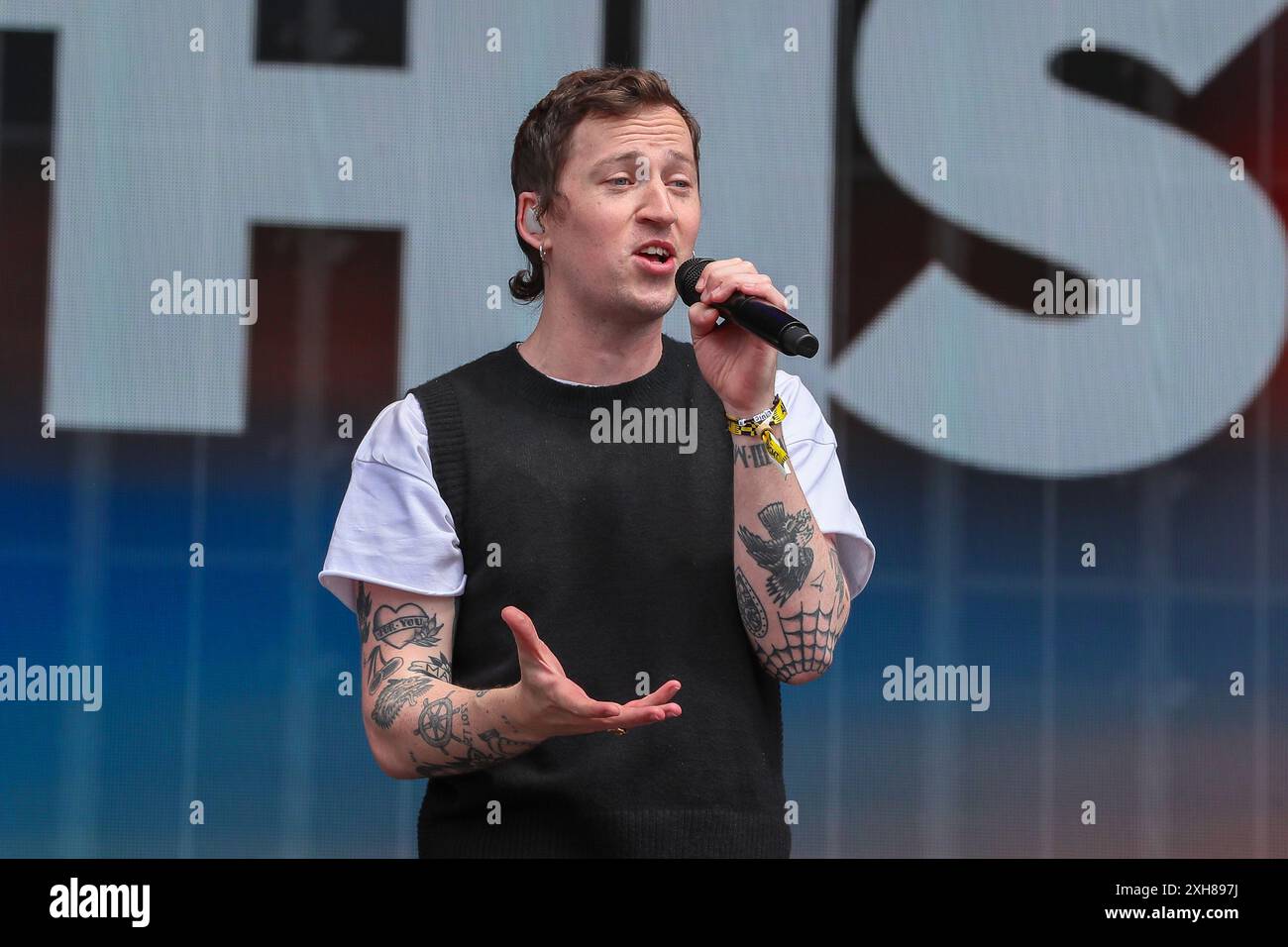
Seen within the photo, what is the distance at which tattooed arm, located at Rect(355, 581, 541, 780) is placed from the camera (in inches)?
81.4

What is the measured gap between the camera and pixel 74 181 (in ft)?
11.6

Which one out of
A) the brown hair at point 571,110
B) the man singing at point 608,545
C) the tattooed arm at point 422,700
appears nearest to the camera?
the tattooed arm at point 422,700

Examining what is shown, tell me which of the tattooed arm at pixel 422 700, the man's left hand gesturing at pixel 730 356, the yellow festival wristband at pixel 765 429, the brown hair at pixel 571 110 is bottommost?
the tattooed arm at pixel 422 700

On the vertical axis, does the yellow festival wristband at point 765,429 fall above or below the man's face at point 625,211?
below

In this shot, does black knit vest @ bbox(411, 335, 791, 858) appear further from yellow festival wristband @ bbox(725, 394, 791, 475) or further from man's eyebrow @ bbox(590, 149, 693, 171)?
man's eyebrow @ bbox(590, 149, 693, 171)

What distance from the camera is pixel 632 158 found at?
7.65ft

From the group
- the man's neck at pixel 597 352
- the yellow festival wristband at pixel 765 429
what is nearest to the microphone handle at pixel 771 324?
the yellow festival wristband at pixel 765 429

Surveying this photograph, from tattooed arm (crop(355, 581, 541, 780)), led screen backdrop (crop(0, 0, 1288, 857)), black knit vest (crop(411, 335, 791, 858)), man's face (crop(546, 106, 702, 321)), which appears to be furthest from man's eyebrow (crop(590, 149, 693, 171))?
led screen backdrop (crop(0, 0, 1288, 857))

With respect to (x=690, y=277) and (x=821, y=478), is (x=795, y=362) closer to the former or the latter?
(x=821, y=478)

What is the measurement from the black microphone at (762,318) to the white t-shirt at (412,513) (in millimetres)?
216

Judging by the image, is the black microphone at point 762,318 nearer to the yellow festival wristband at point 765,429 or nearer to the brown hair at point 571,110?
the yellow festival wristband at point 765,429

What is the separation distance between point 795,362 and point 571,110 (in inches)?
47.3

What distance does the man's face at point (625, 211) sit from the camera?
7.49 feet
